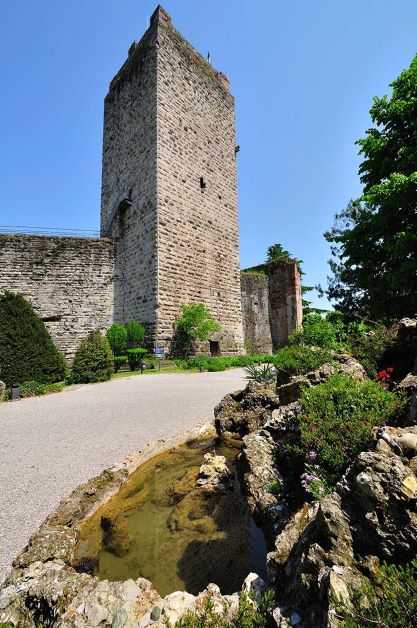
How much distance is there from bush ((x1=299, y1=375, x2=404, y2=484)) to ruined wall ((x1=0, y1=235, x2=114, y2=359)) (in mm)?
14365

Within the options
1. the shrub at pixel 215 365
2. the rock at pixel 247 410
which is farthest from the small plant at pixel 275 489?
the shrub at pixel 215 365

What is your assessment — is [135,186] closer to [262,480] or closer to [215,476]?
[215,476]

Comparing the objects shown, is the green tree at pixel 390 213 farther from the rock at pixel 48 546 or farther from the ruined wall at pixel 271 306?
Answer: the ruined wall at pixel 271 306

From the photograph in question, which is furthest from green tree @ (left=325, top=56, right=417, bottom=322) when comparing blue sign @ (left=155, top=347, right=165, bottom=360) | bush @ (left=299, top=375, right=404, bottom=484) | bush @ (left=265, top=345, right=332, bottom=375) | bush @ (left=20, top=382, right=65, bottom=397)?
bush @ (left=20, top=382, right=65, bottom=397)

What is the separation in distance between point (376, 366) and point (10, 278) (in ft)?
52.2

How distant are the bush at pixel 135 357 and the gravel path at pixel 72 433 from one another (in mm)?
4019

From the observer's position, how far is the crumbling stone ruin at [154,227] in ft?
48.7

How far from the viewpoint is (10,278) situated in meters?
14.7

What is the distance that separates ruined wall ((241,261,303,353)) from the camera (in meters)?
22.6

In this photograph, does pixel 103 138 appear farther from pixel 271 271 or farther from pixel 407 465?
pixel 407 465

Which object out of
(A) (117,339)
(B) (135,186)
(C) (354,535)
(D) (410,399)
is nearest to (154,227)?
(B) (135,186)

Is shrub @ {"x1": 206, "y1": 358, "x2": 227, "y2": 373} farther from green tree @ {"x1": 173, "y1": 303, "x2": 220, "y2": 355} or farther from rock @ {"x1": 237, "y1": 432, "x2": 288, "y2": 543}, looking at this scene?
rock @ {"x1": 237, "y1": 432, "x2": 288, "y2": 543}

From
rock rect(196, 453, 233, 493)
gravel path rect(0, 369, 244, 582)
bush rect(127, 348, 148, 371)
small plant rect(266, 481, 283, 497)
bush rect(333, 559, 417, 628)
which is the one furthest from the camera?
bush rect(127, 348, 148, 371)

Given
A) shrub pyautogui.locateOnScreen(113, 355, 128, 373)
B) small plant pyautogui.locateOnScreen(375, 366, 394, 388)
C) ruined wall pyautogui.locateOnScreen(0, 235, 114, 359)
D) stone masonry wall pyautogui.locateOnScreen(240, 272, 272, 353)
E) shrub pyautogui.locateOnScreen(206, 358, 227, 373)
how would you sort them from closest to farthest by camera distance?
small plant pyautogui.locateOnScreen(375, 366, 394, 388) → shrub pyautogui.locateOnScreen(206, 358, 227, 373) → shrub pyautogui.locateOnScreen(113, 355, 128, 373) → ruined wall pyautogui.locateOnScreen(0, 235, 114, 359) → stone masonry wall pyautogui.locateOnScreen(240, 272, 272, 353)
